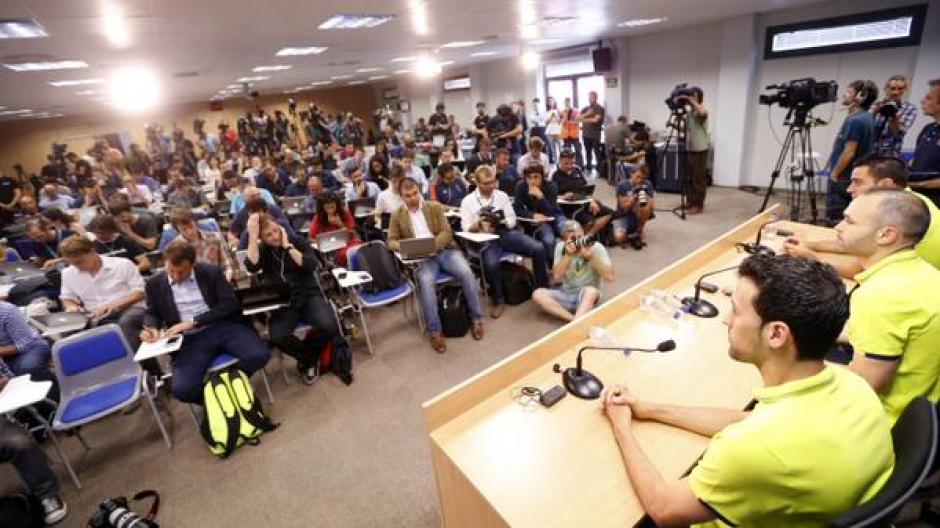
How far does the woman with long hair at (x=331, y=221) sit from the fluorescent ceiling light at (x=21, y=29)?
2.41 m

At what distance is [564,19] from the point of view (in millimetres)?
5895

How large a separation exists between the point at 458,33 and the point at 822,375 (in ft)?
20.9

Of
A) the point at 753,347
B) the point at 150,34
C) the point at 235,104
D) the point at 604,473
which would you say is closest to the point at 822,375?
the point at 753,347

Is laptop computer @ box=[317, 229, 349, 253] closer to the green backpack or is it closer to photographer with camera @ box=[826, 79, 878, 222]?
the green backpack

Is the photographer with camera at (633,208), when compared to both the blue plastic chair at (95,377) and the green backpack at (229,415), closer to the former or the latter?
the green backpack at (229,415)

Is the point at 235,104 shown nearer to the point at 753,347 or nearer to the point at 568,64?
the point at 568,64

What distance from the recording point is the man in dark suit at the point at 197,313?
3.06 m

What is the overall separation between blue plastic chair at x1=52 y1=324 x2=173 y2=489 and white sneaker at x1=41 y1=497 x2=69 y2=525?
19 centimetres

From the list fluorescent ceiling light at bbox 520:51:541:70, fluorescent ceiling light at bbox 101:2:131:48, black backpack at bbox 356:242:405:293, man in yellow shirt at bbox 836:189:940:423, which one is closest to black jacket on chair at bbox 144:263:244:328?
black backpack at bbox 356:242:405:293

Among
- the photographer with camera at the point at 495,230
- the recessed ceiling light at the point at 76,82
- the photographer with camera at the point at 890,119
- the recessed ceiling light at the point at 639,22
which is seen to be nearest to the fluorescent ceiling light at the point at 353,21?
the photographer with camera at the point at 495,230

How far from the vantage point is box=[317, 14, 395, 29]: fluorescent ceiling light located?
14.6 feet

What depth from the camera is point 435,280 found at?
3938mm

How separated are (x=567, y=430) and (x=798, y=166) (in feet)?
22.0

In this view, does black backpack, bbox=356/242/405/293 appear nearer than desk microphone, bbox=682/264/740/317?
No
